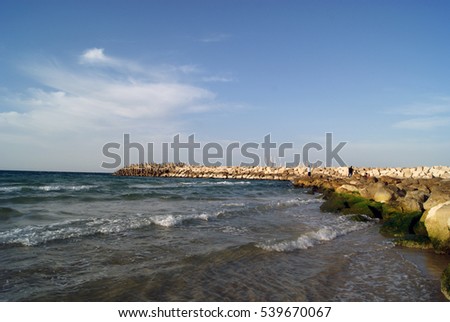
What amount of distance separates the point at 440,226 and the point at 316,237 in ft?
10.1

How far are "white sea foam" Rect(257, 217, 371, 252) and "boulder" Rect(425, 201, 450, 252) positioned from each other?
257cm

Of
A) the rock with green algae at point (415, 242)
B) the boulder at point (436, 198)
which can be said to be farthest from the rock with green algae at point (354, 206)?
the rock with green algae at point (415, 242)

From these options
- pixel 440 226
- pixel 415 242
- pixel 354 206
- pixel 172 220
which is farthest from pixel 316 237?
pixel 354 206

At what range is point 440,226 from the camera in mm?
7480

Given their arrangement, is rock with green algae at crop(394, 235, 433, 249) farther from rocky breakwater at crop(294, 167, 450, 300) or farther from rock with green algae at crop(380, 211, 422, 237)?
rock with green algae at crop(380, 211, 422, 237)

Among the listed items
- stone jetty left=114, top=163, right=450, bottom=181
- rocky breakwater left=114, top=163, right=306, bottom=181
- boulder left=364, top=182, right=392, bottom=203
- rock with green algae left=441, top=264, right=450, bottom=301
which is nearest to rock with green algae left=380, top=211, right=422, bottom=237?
boulder left=364, top=182, right=392, bottom=203

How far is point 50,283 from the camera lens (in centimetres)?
532

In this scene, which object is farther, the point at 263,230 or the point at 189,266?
the point at 263,230

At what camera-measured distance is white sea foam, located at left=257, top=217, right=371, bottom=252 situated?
8.08 metres

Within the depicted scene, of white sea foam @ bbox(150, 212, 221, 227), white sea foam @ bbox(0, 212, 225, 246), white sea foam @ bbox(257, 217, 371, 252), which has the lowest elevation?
white sea foam @ bbox(257, 217, 371, 252)

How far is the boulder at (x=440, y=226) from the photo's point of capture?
7.26 meters
